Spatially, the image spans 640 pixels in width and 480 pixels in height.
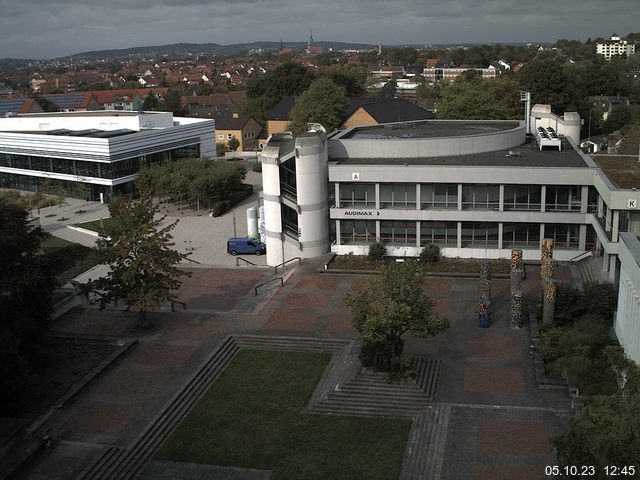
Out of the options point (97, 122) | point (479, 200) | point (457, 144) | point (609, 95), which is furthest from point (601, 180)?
point (609, 95)

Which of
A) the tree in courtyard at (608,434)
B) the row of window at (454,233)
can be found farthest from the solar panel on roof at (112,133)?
the tree in courtyard at (608,434)

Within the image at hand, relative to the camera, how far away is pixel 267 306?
115 feet

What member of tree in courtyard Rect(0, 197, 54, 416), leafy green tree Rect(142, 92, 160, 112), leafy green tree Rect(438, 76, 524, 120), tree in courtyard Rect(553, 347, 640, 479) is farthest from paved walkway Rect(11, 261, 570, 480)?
leafy green tree Rect(142, 92, 160, 112)

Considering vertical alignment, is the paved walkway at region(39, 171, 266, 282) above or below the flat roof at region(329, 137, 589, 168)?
below

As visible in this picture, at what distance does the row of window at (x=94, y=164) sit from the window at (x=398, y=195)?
30.0 m

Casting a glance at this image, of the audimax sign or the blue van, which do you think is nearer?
the audimax sign

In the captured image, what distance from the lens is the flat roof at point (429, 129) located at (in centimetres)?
5003

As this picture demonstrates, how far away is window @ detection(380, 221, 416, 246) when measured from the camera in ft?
140

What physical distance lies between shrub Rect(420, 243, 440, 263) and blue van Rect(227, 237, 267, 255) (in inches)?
419

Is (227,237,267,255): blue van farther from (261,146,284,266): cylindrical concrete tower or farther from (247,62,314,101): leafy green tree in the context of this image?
(247,62,314,101): leafy green tree

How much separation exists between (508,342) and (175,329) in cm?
1498

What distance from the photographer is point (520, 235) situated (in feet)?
136

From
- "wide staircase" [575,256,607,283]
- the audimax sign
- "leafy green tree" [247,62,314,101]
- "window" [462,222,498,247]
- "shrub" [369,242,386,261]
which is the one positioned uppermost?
"leafy green tree" [247,62,314,101]

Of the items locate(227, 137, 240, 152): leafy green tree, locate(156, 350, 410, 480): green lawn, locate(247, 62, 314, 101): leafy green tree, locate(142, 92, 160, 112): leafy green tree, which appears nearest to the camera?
locate(156, 350, 410, 480): green lawn
